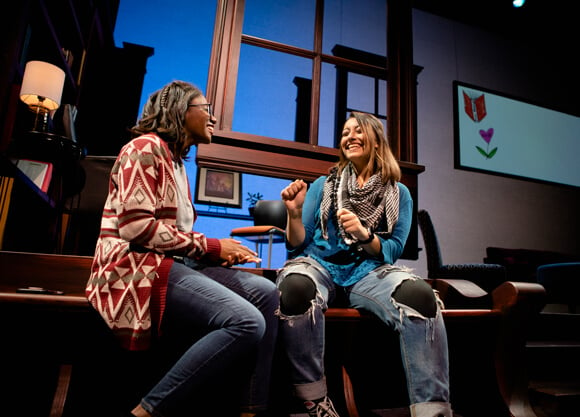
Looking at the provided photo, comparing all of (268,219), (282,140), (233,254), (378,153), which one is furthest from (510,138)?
(233,254)

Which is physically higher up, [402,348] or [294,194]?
[294,194]

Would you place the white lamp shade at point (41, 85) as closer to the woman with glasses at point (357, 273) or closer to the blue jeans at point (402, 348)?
the woman with glasses at point (357, 273)

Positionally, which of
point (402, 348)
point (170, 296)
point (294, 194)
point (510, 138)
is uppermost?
point (510, 138)

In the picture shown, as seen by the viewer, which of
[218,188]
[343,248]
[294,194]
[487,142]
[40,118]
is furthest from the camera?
[487,142]

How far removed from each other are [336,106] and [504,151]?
7.25ft

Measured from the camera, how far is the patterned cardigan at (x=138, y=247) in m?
0.88

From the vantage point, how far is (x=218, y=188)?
333 centimetres

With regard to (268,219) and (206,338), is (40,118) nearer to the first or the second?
(268,219)

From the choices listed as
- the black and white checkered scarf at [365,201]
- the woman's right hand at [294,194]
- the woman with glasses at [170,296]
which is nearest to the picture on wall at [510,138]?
the black and white checkered scarf at [365,201]

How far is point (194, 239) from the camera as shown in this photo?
39.7 inches

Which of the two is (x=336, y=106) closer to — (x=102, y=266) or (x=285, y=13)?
(x=285, y=13)

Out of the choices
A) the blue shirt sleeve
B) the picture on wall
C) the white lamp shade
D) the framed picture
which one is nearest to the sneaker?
the blue shirt sleeve

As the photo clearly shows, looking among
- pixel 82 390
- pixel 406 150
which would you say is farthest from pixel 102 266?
pixel 406 150

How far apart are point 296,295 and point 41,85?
6.17ft
